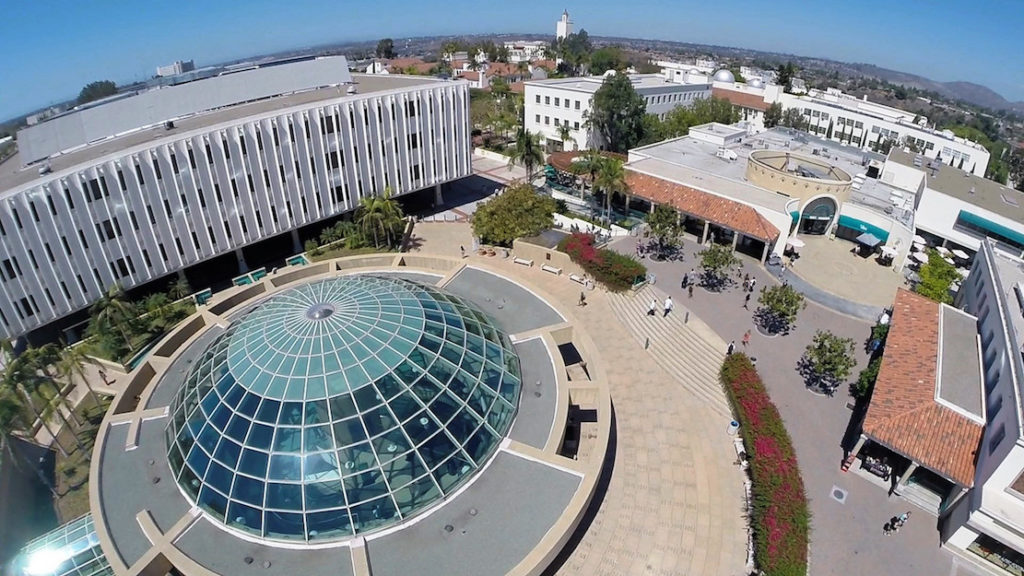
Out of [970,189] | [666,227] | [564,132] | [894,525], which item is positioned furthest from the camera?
[564,132]

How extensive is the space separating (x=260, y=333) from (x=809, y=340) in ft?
124

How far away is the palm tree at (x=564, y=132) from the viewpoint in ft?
243

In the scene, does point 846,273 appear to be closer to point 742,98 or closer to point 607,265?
point 607,265

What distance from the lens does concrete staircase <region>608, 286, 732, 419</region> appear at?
3462 centimetres

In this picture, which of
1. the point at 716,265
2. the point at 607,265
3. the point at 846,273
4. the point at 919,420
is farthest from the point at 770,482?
the point at 846,273

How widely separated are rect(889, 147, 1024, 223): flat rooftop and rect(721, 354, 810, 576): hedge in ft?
132

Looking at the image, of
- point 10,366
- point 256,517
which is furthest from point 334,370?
point 10,366

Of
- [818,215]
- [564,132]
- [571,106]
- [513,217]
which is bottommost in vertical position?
[818,215]

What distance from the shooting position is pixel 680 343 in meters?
38.2

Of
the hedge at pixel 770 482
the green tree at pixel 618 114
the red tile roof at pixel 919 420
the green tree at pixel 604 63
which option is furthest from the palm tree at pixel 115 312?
the green tree at pixel 604 63

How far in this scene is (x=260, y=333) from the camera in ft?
81.1

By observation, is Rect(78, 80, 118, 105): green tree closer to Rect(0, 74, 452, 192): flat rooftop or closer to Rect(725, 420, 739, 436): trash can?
Rect(0, 74, 452, 192): flat rooftop

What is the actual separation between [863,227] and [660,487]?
39721 millimetres

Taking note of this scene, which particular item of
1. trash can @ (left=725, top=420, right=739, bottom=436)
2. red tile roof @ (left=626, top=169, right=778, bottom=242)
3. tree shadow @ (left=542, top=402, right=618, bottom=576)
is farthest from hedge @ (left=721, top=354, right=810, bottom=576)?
red tile roof @ (left=626, top=169, right=778, bottom=242)
